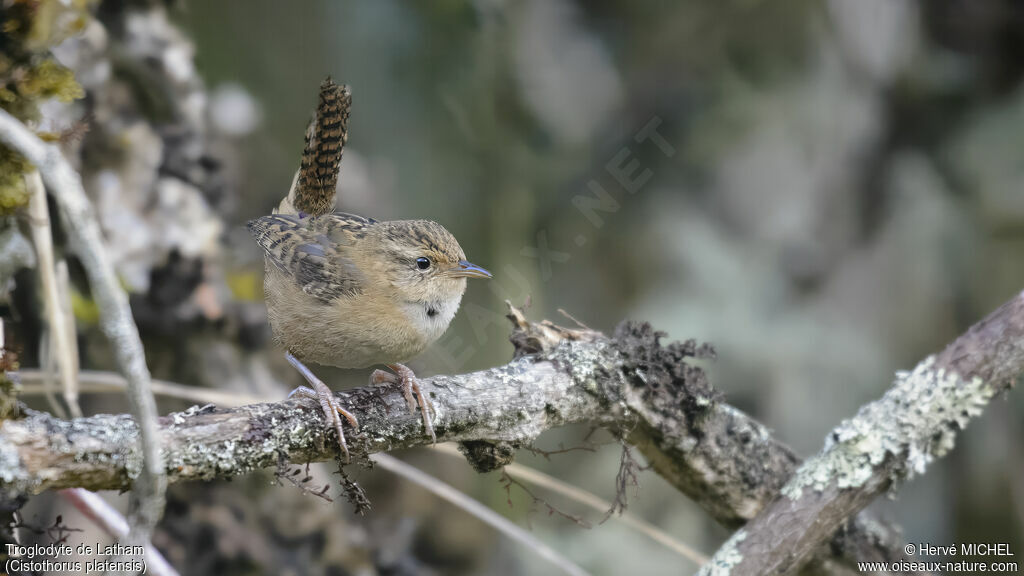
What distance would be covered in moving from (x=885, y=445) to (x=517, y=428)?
1.25 m

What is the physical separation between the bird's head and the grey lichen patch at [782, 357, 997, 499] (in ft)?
4.14

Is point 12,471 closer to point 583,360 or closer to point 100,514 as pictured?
point 100,514

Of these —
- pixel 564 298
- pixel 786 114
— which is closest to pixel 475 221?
pixel 564 298

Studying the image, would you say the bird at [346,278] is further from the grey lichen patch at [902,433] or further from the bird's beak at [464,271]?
the grey lichen patch at [902,433]

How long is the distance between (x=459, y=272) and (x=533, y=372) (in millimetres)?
396

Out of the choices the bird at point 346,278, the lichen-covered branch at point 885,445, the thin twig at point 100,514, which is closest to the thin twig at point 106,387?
the thin twig at point 100,514

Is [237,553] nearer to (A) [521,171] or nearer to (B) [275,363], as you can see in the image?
(B) [275,363]

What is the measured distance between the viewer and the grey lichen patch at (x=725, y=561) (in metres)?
2.34

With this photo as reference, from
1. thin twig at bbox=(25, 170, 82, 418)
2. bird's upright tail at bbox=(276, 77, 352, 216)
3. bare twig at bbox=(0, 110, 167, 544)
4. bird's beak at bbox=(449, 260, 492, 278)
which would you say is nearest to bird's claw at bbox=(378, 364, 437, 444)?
bird's beak at bbox=(449, 260, 492, 278)

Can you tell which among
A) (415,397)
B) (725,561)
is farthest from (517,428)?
(725,561)

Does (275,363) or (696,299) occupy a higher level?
(696,299)

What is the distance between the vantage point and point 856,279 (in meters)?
4.75

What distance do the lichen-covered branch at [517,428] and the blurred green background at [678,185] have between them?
1.77m

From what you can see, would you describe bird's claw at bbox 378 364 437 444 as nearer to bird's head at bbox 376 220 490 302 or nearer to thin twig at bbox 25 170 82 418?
bird's head at bbox 376 220 490 302
